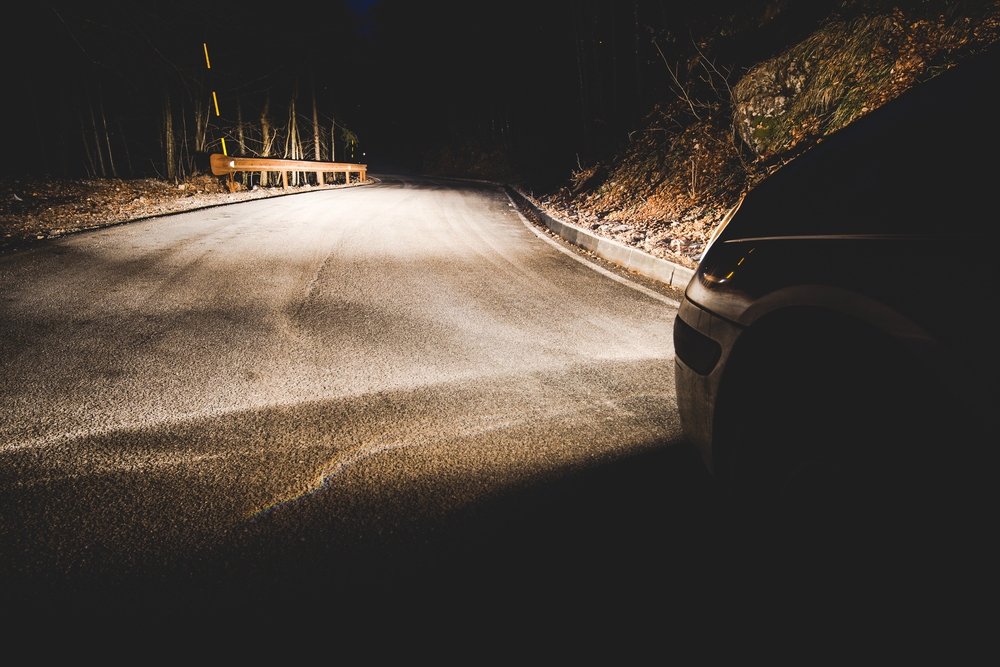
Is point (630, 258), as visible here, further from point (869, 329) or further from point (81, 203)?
point (81, 203)

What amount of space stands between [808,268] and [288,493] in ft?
7.18

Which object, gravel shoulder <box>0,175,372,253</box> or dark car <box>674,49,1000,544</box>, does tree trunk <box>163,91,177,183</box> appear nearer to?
gravel shoulder <box>0,175,372,253</box>

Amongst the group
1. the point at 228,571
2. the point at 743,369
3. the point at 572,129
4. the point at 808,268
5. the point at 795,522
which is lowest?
the point at 228,571

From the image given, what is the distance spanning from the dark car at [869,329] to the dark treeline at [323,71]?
Answer: 770 cm

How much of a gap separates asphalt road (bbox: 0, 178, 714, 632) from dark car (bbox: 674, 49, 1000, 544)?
0.63 m

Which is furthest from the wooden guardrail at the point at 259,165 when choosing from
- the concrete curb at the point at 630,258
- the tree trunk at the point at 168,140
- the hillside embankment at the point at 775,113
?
the concrete curb at the point at 630,258

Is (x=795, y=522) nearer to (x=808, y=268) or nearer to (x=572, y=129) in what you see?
(x=808, y=268)

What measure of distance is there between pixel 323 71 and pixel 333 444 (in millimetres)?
31442

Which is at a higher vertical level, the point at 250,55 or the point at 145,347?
the point at 250,55

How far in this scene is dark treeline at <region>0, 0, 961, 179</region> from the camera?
32.5 feet

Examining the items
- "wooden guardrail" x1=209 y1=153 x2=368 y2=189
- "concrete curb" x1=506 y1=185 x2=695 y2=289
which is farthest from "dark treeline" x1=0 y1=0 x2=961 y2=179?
"concrete curb" x1=506 y1=185 x2=695 y2=289

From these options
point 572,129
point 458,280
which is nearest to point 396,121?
point 572,129

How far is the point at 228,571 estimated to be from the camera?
1702 millimetres

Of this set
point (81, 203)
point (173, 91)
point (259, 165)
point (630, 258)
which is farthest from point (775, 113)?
point (173, 91)
